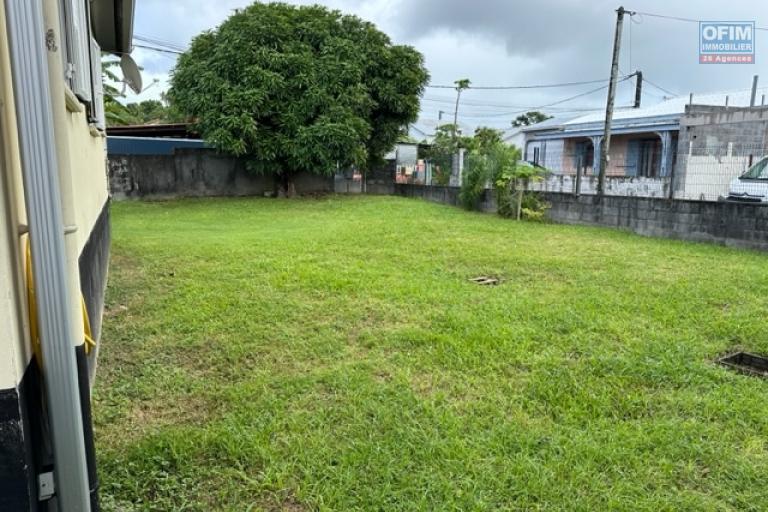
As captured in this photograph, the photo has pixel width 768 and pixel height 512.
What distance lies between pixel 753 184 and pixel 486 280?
528 cm

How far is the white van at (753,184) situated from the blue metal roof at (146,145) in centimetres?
1161

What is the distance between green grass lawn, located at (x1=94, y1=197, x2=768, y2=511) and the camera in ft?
6.51

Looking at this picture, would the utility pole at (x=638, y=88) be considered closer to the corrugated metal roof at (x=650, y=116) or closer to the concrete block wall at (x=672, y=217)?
the corrugated metal roof at (x=650, y=116)

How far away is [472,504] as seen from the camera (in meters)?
1.88

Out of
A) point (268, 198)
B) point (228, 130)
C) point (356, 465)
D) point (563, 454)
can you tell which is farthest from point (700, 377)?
point (268, 198)

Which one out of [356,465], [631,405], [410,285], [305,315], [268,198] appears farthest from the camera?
[268,198]

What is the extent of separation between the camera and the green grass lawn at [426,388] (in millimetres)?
1984

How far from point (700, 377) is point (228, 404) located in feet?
8.16

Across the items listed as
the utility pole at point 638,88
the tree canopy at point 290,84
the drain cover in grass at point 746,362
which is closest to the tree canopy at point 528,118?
the utility pole at point 638,88

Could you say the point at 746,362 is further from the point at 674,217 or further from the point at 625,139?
the point at 625,139

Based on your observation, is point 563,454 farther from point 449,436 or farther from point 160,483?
point 160,483

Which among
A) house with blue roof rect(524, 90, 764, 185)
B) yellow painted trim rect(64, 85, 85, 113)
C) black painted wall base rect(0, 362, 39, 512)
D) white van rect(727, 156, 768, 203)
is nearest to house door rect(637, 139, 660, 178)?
house with blue roof rect(524, 90, 764, 185)

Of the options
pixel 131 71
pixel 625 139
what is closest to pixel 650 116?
pixel 625 139

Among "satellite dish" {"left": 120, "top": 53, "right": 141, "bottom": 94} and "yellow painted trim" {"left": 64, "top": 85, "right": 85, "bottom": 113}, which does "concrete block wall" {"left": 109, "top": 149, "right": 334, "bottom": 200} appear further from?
"yellow painted trim" {"left": 64, "top": 85, "right": 85, "bottom": 113}
